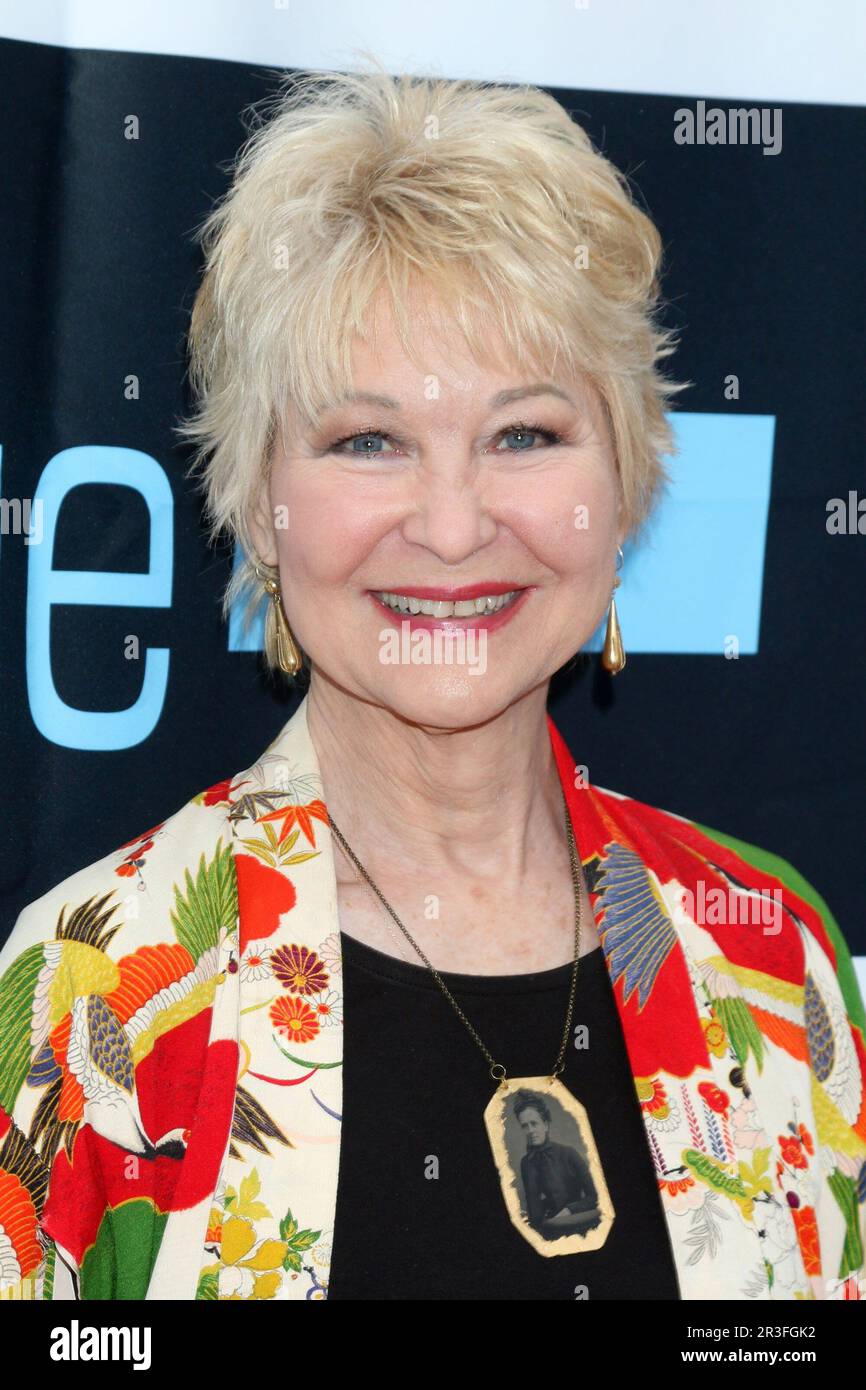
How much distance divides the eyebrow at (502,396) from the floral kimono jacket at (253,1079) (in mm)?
376

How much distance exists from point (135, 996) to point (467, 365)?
68 cm

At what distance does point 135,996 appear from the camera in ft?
4.54

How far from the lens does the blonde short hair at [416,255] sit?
1.39 metres

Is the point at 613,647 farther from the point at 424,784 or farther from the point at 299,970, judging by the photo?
the point at 299,970

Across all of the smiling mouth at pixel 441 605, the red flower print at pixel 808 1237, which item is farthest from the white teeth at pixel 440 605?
the red flower print at pixel 808 1237

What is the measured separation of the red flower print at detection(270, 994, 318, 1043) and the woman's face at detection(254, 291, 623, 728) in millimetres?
301

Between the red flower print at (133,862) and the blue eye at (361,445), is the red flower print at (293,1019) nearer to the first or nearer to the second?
the red flower print at (133,862)

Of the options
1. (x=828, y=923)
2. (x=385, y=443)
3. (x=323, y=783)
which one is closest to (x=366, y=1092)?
(x=323, y=783)

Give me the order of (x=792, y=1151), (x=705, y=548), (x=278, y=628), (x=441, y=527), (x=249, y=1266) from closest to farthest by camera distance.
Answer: (x=249, y=1266)
(x=441, y=527)
(x=792, y=1151)
(x=278, y=628)
(x=705, y=548)

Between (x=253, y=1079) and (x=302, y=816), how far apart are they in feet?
0.91

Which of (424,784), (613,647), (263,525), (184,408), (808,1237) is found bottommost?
(808,1237)

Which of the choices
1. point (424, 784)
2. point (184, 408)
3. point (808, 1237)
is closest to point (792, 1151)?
point (808, 1237)

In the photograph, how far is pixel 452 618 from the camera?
1465mm

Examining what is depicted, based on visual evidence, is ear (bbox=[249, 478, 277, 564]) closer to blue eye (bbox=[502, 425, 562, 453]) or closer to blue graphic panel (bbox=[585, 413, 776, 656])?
blue eye (bbox=[502, 425, 562, 453])
